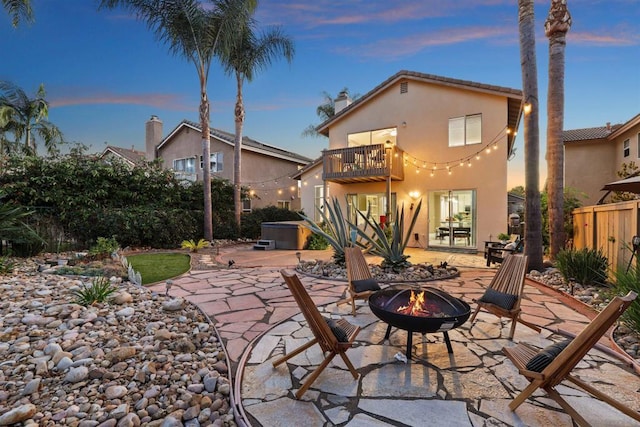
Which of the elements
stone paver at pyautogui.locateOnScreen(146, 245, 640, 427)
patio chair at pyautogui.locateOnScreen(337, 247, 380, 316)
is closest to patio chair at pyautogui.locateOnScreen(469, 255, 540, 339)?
stone paver at pyautogui.locateOnScreen(146, 245, 640, 427)

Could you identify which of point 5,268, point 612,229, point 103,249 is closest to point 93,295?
point 5,268

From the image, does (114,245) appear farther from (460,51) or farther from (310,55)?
(460,51)

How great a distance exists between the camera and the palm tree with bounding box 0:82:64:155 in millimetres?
16641

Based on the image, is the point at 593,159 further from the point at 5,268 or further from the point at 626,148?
the point at 5,268

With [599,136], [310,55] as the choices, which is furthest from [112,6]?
[599,136]

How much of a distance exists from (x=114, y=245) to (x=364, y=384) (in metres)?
8.81

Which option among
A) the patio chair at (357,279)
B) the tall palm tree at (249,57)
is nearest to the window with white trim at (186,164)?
the tall palm tree at (249,57)

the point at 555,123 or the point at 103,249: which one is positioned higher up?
the point at 555,123

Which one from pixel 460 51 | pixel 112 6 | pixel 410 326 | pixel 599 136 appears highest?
pixel 112 6

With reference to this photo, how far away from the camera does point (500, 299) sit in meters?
3.72

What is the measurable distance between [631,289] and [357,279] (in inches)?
135

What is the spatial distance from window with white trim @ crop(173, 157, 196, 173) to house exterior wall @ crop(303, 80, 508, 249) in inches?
435

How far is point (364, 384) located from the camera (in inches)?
103

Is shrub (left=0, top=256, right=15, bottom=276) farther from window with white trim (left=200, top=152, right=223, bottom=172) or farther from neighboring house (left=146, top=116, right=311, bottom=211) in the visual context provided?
window with white trim (left=200, top=152, right=223, bottom=172)
